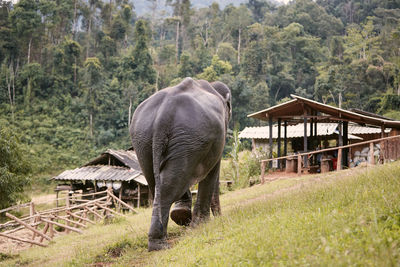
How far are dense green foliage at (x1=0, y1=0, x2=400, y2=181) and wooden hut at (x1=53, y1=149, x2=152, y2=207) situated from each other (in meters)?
16.3

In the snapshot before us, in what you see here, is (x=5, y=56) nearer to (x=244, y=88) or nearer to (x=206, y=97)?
(x=244, y=88)

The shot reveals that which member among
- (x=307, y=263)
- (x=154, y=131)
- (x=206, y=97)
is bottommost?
(x=307, y=263)

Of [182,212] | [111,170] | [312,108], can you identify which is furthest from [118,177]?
[182,212]

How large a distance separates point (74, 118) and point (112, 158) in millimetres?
24460

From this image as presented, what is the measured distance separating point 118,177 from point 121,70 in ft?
107

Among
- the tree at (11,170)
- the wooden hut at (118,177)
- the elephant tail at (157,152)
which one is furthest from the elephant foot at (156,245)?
the tree at (11,170)

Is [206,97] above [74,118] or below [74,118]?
above

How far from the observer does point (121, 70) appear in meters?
53.2

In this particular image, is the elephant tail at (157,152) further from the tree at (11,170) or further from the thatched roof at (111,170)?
the tree at (11,170)

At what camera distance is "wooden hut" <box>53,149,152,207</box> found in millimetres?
23109

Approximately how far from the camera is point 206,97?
5926 mm

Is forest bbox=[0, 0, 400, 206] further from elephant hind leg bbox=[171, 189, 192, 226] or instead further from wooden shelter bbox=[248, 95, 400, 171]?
elephant hind leg bbox=[171, 189, 192, 226]

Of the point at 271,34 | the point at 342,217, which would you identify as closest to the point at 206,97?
the point at 342,217

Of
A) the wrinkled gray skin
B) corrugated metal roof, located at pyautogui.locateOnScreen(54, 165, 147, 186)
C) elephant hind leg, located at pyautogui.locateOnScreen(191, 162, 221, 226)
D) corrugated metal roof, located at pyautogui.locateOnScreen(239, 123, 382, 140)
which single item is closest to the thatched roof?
corrugated metal roof, located at pyautogui.locateOnScreen(54, 165, 147, 186)
